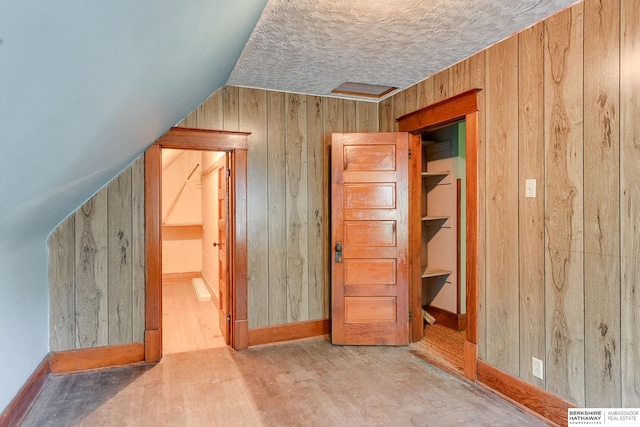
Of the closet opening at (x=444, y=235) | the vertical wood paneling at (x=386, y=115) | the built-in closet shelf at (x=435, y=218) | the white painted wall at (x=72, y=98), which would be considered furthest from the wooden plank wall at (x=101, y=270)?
the built-in closet shelf at (x=435, y=218)

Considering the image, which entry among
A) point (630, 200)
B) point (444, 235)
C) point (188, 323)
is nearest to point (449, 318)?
point (444, 235)

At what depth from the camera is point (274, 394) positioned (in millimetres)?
2518

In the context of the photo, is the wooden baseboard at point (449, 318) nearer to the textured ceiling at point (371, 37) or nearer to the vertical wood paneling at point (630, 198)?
the vertical wood paneling at point (630, 198)

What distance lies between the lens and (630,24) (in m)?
1.79

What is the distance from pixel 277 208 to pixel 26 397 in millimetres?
2223

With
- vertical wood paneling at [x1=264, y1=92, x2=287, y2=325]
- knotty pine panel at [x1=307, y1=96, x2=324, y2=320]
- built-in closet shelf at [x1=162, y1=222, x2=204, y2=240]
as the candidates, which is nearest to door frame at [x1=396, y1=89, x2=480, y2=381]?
knotty pine panel at [x1=307, y1=96, x2=324, y2=320]

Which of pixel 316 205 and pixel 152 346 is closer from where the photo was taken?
pixel 152 346

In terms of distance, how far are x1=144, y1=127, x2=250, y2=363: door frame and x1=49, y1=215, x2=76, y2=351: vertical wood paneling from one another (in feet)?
1.74

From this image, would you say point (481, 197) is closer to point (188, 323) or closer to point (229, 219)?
point (229, 219)

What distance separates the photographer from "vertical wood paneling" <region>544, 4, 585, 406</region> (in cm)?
205

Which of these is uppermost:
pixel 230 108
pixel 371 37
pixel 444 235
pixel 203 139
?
pixel 371 37

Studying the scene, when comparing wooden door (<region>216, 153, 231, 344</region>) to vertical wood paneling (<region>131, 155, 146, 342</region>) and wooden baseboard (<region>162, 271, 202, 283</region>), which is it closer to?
vertical wood paneling (<region>131, 155, 146, 342</region>)

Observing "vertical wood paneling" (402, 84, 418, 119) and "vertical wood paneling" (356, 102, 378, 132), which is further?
"vertical wood paneling" (356, 102, 378, 132)

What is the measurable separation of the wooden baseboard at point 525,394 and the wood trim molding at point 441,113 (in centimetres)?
187
